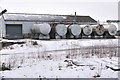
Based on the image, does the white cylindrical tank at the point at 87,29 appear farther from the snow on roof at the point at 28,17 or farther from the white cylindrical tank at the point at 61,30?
the snow on roof at the point at 28,17

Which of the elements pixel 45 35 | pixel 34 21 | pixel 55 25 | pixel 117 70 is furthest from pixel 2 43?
pixel 117 70

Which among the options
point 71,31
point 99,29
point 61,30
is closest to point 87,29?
point 99,29

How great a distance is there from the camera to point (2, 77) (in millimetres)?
5578

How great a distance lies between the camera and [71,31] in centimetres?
2881

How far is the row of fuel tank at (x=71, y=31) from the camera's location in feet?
88.7

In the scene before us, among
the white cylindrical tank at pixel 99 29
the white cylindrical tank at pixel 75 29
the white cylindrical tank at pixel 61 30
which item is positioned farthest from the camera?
the white cylindrical tank at pixel 99 29

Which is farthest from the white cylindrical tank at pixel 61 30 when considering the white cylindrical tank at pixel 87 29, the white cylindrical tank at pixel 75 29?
the white cylindrical tank at pixel 87 29

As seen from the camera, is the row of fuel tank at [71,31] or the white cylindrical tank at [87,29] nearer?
the row of fuel tank at [71,31]

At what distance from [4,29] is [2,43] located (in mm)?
12316

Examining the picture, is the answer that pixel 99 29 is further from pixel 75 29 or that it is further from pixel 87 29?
pixel 75 29

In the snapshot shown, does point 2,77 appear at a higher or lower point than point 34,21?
lower

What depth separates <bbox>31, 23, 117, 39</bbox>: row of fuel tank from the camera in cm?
2704

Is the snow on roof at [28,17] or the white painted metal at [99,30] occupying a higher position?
the snow on roof at [28,17]

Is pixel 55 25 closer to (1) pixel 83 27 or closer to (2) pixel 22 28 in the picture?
(1) pixel 83 27
